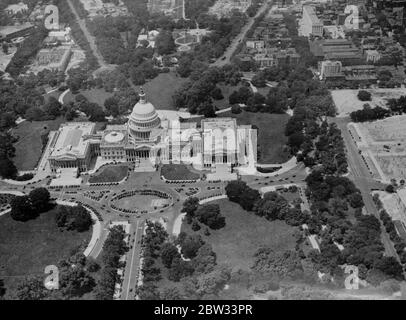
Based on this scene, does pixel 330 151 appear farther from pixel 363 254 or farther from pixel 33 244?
pixel 33 244

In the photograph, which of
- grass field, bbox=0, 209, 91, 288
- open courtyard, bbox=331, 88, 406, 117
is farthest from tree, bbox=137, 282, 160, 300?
open courtyard, bbox=331, 88, 406, 117

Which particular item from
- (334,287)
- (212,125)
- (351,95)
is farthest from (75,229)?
(351,95)

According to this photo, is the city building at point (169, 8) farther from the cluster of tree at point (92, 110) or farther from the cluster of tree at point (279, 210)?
the cluster of tree at point (279, 210)

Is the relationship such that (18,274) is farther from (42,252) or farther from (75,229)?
(75,229)

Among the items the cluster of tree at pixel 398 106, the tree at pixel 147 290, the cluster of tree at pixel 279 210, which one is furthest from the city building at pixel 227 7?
the tree at pixel 147 290

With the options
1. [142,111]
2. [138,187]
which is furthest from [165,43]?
[138,187]
